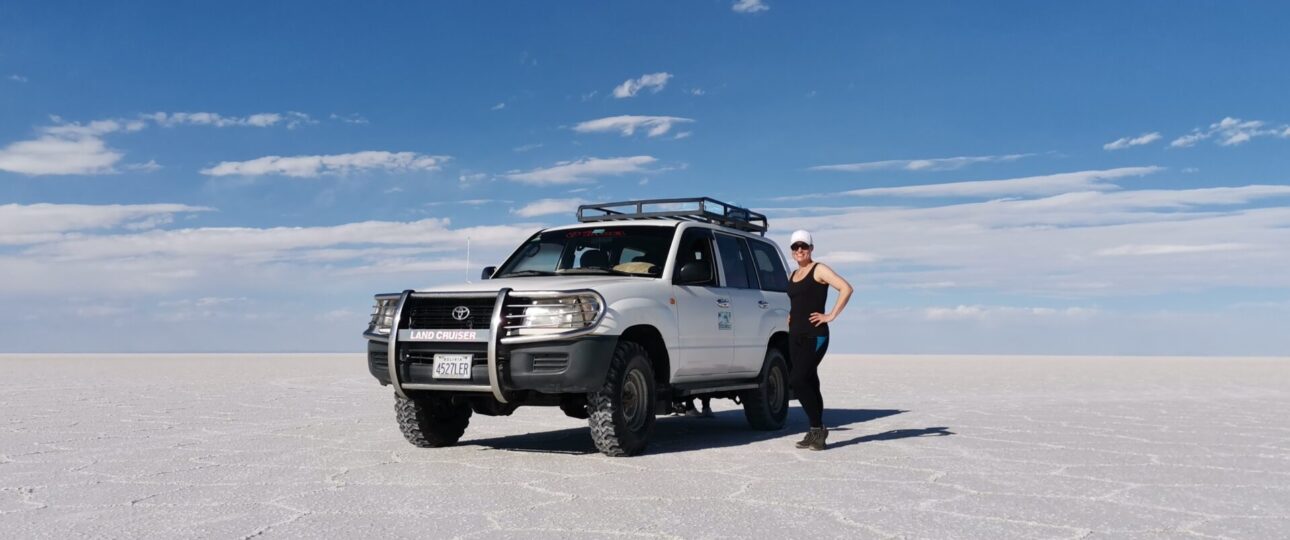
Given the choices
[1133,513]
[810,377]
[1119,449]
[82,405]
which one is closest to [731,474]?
[810,377]

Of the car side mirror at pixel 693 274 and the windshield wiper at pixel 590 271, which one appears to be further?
the windshield wiper at pixel 590 271

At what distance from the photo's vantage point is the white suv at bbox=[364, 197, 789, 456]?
25.9 ft

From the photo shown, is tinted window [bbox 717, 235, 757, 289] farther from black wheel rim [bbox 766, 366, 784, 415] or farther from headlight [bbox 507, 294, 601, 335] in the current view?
headlight [bbox 507, 294, 601, 335]

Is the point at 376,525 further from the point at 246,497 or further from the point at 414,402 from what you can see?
the point at 414,402

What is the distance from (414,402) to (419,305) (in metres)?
0.84

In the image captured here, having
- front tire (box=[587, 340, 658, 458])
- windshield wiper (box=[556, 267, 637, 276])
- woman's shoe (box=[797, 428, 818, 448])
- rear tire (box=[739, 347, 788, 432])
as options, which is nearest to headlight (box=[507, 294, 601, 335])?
front tire (box=[587, 340, 658, 458])

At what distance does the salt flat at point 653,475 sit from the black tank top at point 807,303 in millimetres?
951

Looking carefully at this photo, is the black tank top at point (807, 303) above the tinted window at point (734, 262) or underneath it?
underneath

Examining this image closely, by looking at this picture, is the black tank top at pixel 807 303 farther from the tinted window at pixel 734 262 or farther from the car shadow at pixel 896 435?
the tinted window at pixel 734 262

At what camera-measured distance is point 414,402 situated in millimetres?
8727

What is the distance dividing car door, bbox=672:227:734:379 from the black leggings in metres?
0.83

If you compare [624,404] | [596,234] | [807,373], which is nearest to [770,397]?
[807,373]

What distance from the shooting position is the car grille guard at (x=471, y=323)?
7867 mm

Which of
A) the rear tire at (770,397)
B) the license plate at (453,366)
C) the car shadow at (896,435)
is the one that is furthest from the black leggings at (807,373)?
the license plate at (453,366)
